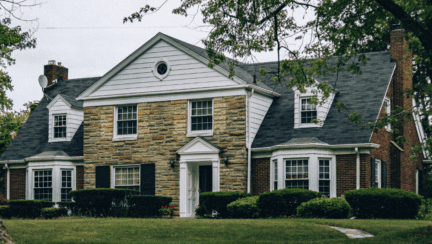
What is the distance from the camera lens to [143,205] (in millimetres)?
21500

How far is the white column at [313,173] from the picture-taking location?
2123cm

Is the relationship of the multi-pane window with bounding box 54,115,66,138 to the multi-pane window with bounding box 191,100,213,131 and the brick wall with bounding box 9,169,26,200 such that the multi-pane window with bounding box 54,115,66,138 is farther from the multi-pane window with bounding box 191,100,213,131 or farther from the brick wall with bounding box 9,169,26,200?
the multi-pane window with bounding box 191,100,213,131

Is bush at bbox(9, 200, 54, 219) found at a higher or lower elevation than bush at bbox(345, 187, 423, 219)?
lower

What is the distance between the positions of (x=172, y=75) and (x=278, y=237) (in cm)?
1235

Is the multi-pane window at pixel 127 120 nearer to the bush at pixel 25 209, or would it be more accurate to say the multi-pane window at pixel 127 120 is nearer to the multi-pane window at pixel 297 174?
the bush at pixel 25 209

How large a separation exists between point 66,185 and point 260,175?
997 centimetres

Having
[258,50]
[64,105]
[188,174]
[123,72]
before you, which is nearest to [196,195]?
[188,174]

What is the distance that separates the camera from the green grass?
12.8 meters

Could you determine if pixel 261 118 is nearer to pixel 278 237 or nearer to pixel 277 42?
pixel 277 42

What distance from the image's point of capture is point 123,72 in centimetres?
2522

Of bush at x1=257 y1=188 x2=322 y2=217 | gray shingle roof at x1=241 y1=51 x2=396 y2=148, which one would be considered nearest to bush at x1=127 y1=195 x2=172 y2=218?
bush at x1=257 y1=188 x2=322 y2=217

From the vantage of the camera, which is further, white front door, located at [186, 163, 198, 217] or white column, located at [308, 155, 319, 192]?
white front door, located at [186, 163, 198, 217]

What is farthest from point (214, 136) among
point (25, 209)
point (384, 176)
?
point (25, 209)

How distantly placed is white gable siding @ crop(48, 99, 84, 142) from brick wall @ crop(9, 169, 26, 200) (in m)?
2.24
